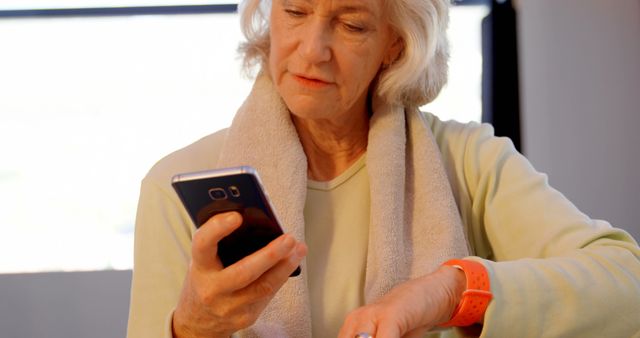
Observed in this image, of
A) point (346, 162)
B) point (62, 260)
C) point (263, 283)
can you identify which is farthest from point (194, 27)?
Result: point (263, 283)

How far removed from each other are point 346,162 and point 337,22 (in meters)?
0.27

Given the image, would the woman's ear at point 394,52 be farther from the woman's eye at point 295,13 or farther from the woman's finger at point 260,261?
the woman's finger at point 260,261

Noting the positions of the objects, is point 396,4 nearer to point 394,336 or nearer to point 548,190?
point 548,190

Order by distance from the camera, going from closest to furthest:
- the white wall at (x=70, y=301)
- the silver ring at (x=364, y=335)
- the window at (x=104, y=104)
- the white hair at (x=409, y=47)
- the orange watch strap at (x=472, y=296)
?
the silver ring at (x=364, y=335)
the orange watch strap at (x=472, y=296)
the white hair at (x=409, y=47)
the white wall at (x=70, y=301)
the window at (x=104, y=104)

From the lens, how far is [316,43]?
4.85ft

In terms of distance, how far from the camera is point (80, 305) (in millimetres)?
3355

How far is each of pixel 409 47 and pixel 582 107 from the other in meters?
2.12

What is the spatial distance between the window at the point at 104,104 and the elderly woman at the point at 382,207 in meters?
1.86

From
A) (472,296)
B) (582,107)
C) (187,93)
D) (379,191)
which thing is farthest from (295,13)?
(582,107)

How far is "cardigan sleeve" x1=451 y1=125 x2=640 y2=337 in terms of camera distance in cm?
129

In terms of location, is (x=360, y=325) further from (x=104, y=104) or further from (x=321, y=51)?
(x=104, y=104)

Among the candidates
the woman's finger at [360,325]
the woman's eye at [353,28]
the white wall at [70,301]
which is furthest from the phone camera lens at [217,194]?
the white wall at [70,301]

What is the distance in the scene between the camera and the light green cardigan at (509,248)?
130 cm

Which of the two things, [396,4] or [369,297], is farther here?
[396,4]
